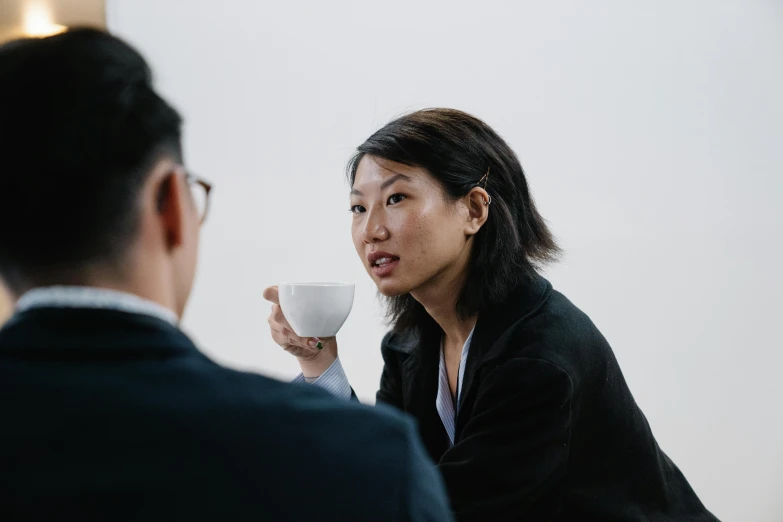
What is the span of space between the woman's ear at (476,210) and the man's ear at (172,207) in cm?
78

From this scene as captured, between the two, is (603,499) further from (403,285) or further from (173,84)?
(173,84)

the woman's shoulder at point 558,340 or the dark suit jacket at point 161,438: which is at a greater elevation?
the dark suit jacket at point 161,438

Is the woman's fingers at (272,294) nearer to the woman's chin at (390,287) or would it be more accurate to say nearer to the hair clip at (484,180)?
the woman's chin at (390,287)

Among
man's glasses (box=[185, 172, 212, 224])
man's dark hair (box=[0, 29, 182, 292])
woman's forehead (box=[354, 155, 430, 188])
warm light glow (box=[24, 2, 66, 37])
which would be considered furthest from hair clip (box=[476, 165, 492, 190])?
warm light glow (box=[24, 2, 66, 37])

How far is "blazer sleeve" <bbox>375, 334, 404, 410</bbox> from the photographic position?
4.79 feet

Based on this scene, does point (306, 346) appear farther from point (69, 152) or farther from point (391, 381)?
point (69, 152)

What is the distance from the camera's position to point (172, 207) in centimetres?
54

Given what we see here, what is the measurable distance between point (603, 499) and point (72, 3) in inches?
62.8

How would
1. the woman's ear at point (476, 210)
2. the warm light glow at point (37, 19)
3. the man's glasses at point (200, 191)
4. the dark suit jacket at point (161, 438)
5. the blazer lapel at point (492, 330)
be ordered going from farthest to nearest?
the warm light glow at point (37, 19)
the woman's ear at point (476, 210)
the blazer lapel at point (492, 330)
the man's glasses at point (200, 191)
the dark suit jacket at point (161, 438)

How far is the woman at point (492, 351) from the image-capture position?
1.06 meters

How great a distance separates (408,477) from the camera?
1.68 feet

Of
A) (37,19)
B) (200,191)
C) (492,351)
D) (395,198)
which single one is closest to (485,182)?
(395,198)

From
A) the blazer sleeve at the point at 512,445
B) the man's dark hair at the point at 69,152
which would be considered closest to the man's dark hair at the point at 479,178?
the blazer sleeve at the point at 512,445

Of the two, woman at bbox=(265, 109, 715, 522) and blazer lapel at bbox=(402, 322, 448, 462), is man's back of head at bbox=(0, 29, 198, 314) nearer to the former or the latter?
woman at bbox=(265, 109, 715, 522)
